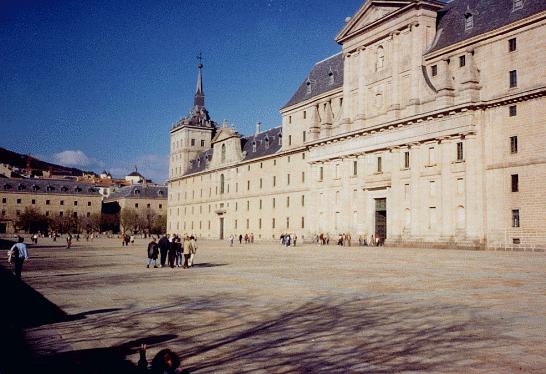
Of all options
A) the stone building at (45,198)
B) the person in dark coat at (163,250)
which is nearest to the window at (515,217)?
the person in dark coat at (163,250)

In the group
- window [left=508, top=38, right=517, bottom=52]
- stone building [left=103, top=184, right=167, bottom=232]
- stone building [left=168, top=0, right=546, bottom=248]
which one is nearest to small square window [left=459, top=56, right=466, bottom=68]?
stone building [left=168, top=0, right=546, bottom=248]

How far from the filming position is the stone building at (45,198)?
122875 mm

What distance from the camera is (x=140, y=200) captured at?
441ft

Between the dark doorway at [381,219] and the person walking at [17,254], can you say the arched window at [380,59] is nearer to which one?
the dark doorway at [381,219]

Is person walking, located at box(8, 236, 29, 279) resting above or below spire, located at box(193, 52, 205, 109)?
below

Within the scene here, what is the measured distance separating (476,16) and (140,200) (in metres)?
102

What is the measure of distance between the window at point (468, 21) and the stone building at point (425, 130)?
0.10m

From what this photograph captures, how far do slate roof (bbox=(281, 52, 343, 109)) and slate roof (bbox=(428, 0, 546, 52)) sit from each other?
49.7 feet

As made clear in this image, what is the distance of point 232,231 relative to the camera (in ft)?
278

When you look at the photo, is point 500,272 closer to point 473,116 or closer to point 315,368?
point 315,368

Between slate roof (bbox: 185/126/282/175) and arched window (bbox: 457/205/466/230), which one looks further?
slate roof (bbox: 185/126/282/175)

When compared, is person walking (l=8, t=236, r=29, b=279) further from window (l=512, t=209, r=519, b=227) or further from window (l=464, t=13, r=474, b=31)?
window (l=464, t=13, r=474, b=31)

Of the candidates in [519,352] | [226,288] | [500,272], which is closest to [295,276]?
[226,288]

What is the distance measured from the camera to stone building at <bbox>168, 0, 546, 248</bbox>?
40.2m
